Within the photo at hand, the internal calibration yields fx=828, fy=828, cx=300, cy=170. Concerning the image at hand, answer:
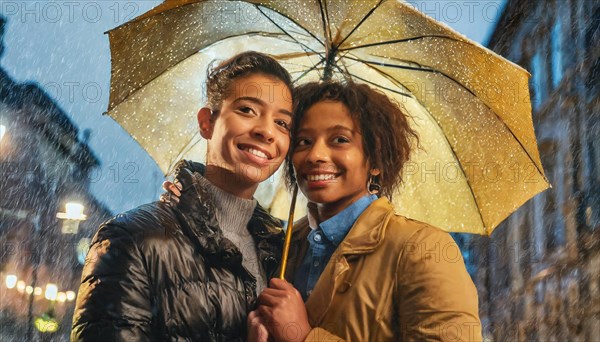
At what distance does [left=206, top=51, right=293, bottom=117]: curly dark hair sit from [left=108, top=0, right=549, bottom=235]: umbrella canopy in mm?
162

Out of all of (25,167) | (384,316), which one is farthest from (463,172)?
(25,167)

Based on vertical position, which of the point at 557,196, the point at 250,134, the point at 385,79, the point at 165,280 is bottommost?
the point at 165,280

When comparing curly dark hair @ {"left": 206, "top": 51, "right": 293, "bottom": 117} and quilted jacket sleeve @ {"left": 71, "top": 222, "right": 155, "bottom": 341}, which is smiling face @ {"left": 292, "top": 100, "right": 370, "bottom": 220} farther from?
quilted jacket sleeve @ {"left": 71, "top": 222, "right": 155, "bottom": 341}

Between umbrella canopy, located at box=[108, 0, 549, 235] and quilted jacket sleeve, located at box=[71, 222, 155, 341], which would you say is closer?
quilted jacket sleeve, located at box=[71, 222, 155, 341]

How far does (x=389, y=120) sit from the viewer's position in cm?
331

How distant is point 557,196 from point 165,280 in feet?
32.5

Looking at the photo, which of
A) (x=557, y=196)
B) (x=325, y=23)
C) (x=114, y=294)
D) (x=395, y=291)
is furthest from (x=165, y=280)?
(x=557, y=196)

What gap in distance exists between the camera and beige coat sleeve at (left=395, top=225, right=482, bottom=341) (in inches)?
109

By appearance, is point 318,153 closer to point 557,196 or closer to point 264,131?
point 264,131

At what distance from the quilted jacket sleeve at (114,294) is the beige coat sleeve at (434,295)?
0.87 meters

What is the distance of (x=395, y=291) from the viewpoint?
2.87 m

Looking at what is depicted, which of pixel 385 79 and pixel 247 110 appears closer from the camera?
pixel 247 110

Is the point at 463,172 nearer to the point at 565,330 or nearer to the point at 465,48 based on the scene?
the point at 465,48

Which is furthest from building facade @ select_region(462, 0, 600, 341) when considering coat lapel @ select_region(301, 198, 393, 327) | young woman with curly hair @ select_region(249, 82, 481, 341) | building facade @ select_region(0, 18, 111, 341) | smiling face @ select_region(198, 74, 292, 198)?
building facade @ select_region(0, 18, 111, 341)
